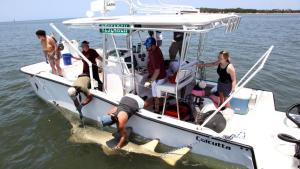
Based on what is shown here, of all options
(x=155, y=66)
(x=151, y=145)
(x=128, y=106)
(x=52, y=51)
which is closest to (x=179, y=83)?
(x=155, y=66)

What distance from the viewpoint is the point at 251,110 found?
640 centimetres

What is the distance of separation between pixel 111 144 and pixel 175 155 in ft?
4.82

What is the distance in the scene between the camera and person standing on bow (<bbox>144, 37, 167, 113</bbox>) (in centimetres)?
592

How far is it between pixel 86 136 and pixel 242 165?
141 inches

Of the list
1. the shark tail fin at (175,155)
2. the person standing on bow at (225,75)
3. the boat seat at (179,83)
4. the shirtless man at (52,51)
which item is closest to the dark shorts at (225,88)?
the person standing on bow at (225,75)

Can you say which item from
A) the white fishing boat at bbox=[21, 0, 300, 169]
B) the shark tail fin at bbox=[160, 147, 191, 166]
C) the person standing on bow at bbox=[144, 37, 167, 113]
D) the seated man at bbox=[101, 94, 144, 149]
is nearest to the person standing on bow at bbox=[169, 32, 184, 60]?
the white fishing boat at bbox=[21, 0, 300, 169]

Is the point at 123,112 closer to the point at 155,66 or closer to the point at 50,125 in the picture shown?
the point at 155,66

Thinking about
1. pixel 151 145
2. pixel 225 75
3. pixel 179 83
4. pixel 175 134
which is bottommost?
pixel 151 145

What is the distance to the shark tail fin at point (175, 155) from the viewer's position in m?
5.55

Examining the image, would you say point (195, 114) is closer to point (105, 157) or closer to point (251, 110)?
point (251, 110)

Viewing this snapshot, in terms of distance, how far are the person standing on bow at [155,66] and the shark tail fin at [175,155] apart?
116cm

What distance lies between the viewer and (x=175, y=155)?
5.64m

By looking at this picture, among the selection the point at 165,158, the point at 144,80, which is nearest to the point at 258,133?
the point at 165,158

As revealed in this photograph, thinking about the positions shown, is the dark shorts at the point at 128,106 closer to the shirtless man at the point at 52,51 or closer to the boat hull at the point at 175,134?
the boat hull at the point at 175,134
